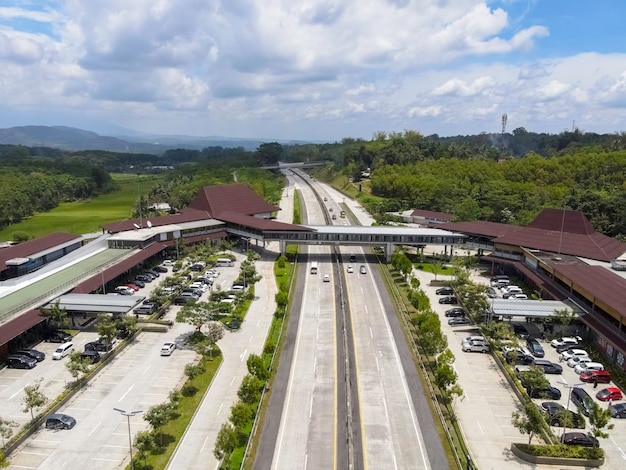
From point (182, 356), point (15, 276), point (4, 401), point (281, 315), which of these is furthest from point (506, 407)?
point (15, 276)

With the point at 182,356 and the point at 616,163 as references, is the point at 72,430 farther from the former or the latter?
the point at 616,163

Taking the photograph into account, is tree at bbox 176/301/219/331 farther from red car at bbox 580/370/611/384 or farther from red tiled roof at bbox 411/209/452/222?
red tiled roof at bbox 411/209/452/222

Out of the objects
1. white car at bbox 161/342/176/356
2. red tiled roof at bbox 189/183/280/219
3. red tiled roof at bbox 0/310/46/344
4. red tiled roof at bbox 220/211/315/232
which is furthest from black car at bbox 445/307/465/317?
red tiled roof at bbox 189/183/280/219

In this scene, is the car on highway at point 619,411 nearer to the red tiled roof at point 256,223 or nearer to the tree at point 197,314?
the tree at point 197,314

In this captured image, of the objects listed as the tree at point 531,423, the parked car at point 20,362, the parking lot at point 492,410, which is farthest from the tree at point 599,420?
the parked car at point 20,362

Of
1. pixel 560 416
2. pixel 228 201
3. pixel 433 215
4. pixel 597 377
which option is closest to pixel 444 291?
pixel 597 377
